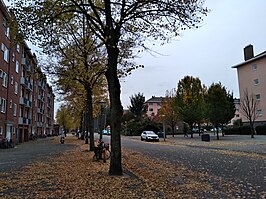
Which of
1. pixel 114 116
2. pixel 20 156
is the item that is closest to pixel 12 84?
pixel 20 156

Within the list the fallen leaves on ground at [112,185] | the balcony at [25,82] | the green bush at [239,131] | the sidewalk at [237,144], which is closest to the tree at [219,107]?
the sidewalk at [237,144]

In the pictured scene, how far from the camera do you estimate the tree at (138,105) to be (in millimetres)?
72188

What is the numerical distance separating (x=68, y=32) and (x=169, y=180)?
12702 millimetres

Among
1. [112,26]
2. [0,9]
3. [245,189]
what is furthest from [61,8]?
[0,9]

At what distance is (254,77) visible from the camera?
4900cm

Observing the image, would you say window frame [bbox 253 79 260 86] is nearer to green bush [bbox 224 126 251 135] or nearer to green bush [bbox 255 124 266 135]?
green bush [bbox 224 126 251 135]

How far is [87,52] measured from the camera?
2033 cm

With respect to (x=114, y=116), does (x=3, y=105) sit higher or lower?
higher

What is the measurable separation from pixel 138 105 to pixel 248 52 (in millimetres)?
30305

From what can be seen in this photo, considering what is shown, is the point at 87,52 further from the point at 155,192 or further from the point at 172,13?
the point at 155,192

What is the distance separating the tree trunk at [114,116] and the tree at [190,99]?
34149 mm

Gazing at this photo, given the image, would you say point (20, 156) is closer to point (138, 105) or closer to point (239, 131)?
point (239, 131)

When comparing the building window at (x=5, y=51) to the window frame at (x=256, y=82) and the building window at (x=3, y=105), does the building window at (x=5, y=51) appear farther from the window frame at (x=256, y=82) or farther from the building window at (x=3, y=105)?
the window frame at (x=256, y=82)

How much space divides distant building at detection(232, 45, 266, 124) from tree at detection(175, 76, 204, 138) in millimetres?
8919
